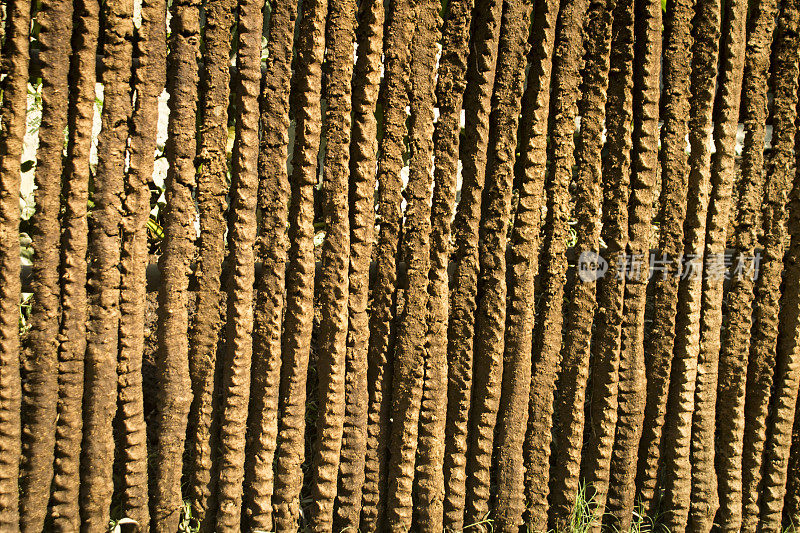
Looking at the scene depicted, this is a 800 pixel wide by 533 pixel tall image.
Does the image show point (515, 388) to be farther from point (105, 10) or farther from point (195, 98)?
point (105, 10)

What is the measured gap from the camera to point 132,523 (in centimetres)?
222

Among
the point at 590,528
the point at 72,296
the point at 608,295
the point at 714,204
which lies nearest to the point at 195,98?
the point at 72,296

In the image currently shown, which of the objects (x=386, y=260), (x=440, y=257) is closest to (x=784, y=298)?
(x=440, y=257)

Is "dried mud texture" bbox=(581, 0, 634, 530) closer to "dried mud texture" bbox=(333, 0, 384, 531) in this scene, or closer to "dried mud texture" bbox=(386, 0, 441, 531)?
"dried mud texture" bbox=(386, 0, 441, 531)

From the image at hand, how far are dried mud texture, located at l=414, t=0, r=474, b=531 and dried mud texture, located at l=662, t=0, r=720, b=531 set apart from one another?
109cm

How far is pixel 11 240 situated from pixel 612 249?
94.4 inches

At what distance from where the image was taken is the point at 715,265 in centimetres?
258

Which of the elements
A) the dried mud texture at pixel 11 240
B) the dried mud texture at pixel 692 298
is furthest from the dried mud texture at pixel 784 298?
the dried mud texture at pixel 11 240

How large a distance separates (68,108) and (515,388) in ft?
6.91

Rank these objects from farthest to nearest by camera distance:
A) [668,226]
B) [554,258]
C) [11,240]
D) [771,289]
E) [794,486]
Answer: [794,486] < [771,289] < [668,226] < [554,258] < [11,240]

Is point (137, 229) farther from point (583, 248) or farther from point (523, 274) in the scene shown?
point (583, 248)

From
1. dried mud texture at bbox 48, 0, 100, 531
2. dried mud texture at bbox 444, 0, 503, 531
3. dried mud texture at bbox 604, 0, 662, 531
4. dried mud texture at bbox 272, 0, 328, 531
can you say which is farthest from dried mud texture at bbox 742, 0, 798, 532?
dried mud texture at bbox 48, 0, 100, 531

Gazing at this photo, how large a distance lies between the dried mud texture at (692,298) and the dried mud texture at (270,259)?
1.80 m

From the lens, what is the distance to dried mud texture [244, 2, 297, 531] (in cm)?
220
